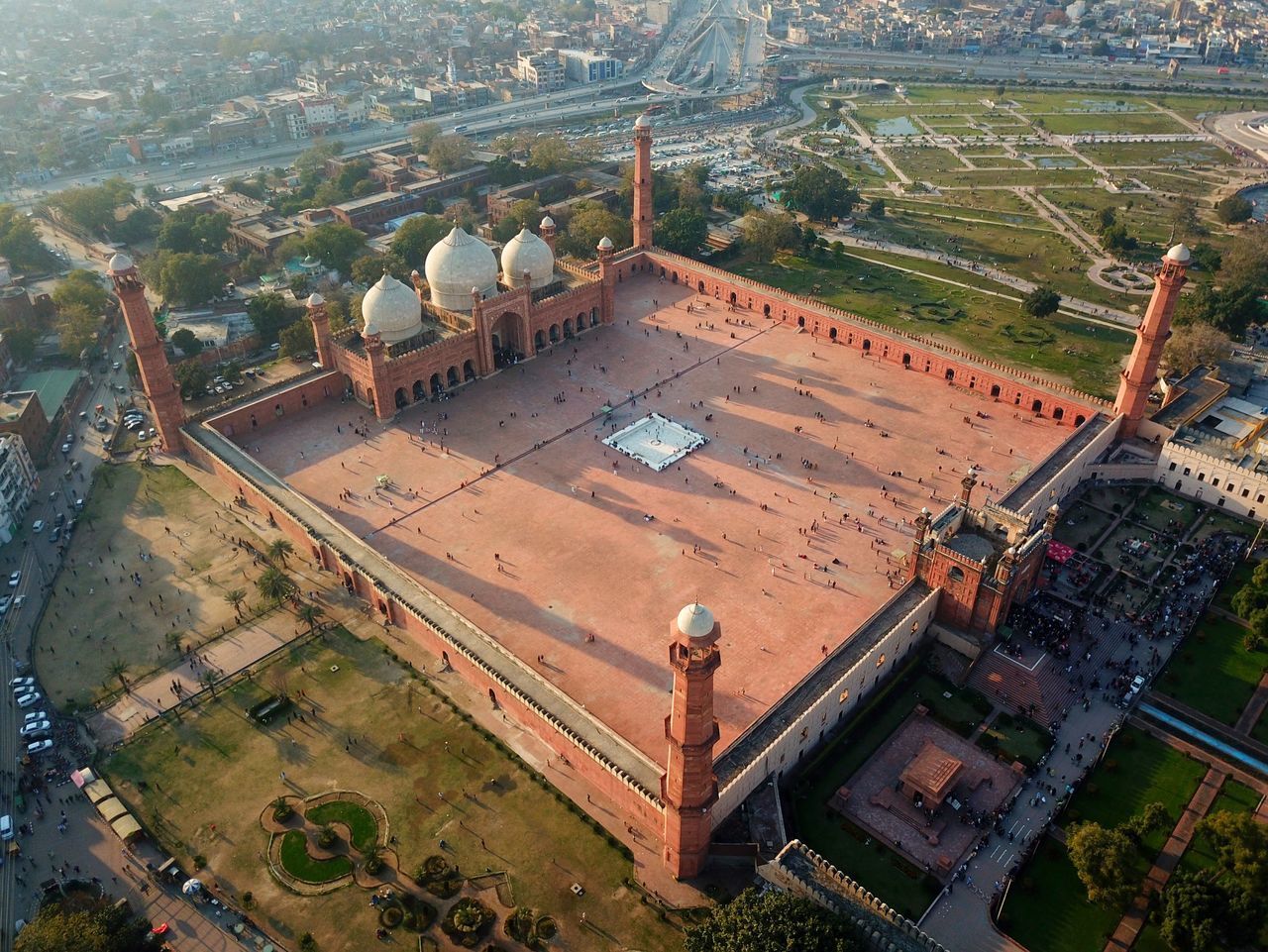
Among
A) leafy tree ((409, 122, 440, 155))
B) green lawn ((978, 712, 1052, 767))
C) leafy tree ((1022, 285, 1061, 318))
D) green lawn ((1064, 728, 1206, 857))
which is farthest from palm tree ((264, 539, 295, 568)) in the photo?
leafy tree ((409, 122, 440, 155))

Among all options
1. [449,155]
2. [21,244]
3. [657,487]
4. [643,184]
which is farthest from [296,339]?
[449,155]

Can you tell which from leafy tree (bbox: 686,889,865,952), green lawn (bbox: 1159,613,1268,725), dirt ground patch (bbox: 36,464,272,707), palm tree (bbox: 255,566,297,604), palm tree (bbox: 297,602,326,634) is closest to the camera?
leafy tree (bbox: 686,889,865,952)

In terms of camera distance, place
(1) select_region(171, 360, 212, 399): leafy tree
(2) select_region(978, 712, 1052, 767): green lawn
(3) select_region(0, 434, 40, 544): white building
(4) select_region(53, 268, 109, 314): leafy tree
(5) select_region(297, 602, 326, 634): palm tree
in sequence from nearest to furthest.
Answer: (2) select_region(978, 712, 1052, 767): green lawn < (5) select_region(297, 602, 326, 634): palm tree < (3) select_region(0, 434, 40, 544): white building < (1) select_region(171, 360, 212, 399): leafy tree < (4) select_region(53, 268, 109, 314): leafy tree

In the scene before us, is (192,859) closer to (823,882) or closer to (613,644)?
(613,644)

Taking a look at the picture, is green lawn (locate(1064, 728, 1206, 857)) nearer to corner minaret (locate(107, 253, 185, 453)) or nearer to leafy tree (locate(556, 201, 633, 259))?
corner minaret (locate(107, 253, 185, 453))

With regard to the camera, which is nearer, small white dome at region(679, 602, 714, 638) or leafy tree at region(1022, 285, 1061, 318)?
small white dome at region(679, 602, 714, 638)

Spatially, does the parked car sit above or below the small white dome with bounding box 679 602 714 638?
below

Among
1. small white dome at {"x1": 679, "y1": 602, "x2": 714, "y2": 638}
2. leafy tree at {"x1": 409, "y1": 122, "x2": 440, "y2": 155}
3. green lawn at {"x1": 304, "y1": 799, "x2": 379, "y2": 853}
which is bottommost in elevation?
green lawn at {"x1": 304, "y1": 799, "x2": 379, "y2": 853}
